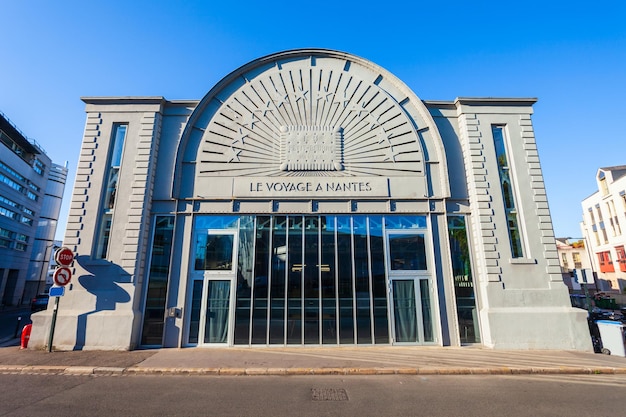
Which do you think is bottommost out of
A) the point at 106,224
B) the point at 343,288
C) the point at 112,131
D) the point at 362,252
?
the point at 343,288

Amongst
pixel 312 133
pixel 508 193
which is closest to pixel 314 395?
pixel 312 133

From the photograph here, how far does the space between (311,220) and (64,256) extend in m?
9.74

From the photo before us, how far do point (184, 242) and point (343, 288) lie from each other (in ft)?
23.1

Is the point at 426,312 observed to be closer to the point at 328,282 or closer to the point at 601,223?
the point at 328,282

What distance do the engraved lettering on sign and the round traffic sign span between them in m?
9.35

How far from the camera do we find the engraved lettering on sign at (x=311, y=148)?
43.0 feet

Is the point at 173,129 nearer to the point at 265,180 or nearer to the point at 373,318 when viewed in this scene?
the point at 265,180

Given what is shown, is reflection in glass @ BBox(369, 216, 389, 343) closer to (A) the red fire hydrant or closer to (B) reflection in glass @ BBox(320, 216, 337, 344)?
(B) reflection in glass @ BBox(320, 216, 337, 344)

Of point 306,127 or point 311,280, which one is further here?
point 306,127

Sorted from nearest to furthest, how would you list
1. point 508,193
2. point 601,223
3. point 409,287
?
point 409,287 < point 508,193 < point 601,223

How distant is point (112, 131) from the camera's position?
13422 mm

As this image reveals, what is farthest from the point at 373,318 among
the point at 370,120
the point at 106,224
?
the point at 106,224

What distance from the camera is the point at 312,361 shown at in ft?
30.9

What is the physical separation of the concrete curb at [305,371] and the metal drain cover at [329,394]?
128 cm
